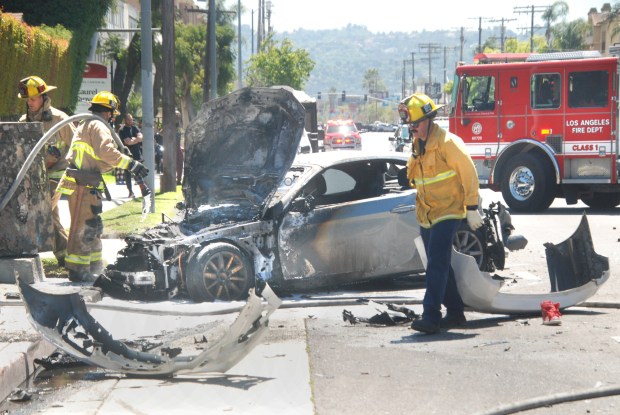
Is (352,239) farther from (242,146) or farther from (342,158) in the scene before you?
(242,146)

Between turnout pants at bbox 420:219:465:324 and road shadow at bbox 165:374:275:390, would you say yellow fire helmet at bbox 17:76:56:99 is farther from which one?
road shadow at bbox 165:374:275:390

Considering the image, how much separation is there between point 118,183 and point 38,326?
24259 mm

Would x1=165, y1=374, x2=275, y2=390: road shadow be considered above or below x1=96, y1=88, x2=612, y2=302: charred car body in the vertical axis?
below

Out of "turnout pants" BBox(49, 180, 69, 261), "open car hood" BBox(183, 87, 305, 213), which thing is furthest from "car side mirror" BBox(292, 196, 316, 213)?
"turnout pants" BBox(49, 180, 69, 261)

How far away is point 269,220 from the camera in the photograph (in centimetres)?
1067

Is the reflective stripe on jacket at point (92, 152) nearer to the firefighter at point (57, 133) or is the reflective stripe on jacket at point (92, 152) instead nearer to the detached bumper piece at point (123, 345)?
the firefighter at point (57, 133)

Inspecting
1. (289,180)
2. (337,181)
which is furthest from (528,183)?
(289,180)

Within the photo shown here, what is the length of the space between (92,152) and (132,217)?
6943mm

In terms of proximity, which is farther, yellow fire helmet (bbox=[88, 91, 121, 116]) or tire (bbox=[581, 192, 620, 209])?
tire (bbox=[581, 192, 620, 209])

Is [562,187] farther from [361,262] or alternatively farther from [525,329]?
[525,329]

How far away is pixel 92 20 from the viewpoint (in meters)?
30.1

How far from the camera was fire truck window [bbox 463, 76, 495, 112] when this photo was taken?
21.5m

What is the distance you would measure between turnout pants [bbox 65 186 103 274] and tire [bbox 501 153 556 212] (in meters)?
11.7

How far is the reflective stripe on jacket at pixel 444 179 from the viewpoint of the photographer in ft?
28.2
